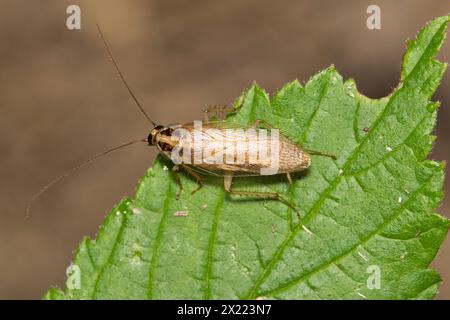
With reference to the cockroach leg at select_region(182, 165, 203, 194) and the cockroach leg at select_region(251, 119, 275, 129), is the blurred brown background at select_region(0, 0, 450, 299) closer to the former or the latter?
the cockroach leg at select_region(182, 165, 203, 194)

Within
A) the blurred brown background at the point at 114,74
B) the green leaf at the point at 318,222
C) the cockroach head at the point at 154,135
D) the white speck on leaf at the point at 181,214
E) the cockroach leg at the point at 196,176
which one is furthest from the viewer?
the blurred brown background at the point at 114,74

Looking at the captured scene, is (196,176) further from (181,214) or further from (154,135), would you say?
(154,135)

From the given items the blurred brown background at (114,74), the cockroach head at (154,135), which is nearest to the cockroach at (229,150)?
the cockroach head at (154,135)

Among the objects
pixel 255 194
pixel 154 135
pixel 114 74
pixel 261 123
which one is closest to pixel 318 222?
pixel 255 194

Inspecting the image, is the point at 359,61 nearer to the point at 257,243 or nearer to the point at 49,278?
the point at 257,243

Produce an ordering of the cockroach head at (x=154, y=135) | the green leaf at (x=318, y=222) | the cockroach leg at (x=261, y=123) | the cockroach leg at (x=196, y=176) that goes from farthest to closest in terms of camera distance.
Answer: the cockroach head at (x=154, y=135)
the cockroach leg at (x=196, y=176)
the cockroach leg at (x=261, y=123)
the green leaf at (x=318, y=222)

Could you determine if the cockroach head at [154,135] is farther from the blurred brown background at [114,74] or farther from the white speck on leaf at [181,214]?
the blurred brown background at [114,74]
